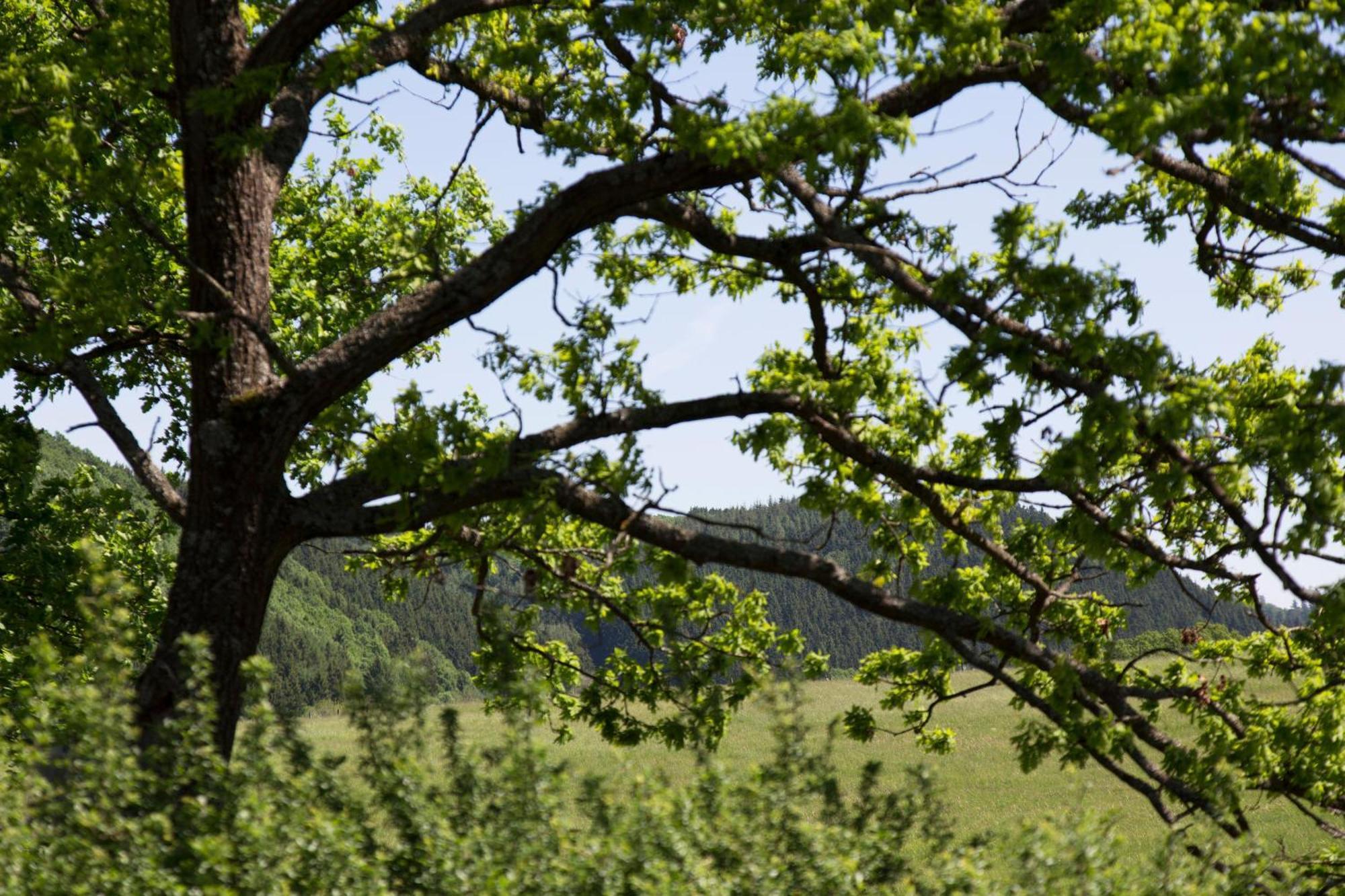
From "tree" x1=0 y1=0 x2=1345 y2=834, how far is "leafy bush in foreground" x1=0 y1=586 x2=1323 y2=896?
1.53m

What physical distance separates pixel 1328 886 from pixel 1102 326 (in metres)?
5.06

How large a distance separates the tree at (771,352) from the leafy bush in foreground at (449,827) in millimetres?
1533

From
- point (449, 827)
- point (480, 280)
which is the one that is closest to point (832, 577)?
point (480, 280)

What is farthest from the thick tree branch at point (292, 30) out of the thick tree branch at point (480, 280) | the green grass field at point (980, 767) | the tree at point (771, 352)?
the green grass field at point (980, 767)

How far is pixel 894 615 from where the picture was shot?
8.60m

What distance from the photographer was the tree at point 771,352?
7.29 m

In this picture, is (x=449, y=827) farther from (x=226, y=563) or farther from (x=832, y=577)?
(x=832, y=577)

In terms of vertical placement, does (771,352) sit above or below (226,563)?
above

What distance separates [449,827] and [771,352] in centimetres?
758

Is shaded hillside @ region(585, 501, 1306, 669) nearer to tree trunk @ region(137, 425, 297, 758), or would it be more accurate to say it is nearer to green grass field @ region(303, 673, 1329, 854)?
green grass field @ region(303, 673, 1329, 854)

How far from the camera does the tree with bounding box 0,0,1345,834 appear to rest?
729 centimetres

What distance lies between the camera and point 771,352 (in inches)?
498

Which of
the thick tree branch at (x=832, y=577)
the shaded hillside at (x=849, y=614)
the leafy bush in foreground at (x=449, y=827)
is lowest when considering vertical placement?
the leafy bush in foreground at (x=449, y=827)

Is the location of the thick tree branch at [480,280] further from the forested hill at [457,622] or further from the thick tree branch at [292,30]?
the forested hill at [457,622]
